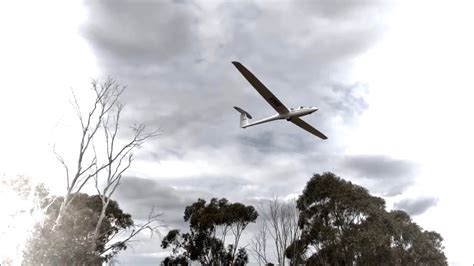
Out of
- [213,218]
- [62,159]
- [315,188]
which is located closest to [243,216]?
[213,218]

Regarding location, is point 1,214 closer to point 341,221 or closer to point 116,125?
point 116,125

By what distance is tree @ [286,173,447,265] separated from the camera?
28531mm

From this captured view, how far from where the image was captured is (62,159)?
21.9 meters

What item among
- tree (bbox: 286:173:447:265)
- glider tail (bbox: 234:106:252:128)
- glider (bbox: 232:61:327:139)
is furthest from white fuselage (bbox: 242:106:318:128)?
tree (bbox: 286:173:447:265)

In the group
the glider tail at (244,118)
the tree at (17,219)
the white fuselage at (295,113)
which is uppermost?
the glider tail at (244,118)

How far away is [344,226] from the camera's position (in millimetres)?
29719

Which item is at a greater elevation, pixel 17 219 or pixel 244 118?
pixel 244 118

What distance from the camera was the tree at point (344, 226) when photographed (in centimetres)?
2853

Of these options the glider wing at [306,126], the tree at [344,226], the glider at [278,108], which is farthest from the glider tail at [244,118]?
the tree at [344,226]

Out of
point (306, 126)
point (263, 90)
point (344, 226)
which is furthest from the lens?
point (344, 226)

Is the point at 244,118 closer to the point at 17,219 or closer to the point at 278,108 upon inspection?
the point at 278,108

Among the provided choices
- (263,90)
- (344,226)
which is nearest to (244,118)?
(263,90)

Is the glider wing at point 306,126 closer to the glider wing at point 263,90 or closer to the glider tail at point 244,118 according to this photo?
the glider wing at point 263,90

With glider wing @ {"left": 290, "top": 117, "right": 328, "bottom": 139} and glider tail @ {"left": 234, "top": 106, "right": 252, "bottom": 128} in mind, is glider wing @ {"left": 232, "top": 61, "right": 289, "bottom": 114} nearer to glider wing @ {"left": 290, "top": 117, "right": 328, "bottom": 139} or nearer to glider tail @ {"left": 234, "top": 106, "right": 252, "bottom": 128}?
glider wing @ {"left": 290, "top": 117, "right": 328, "bottom": 139}
